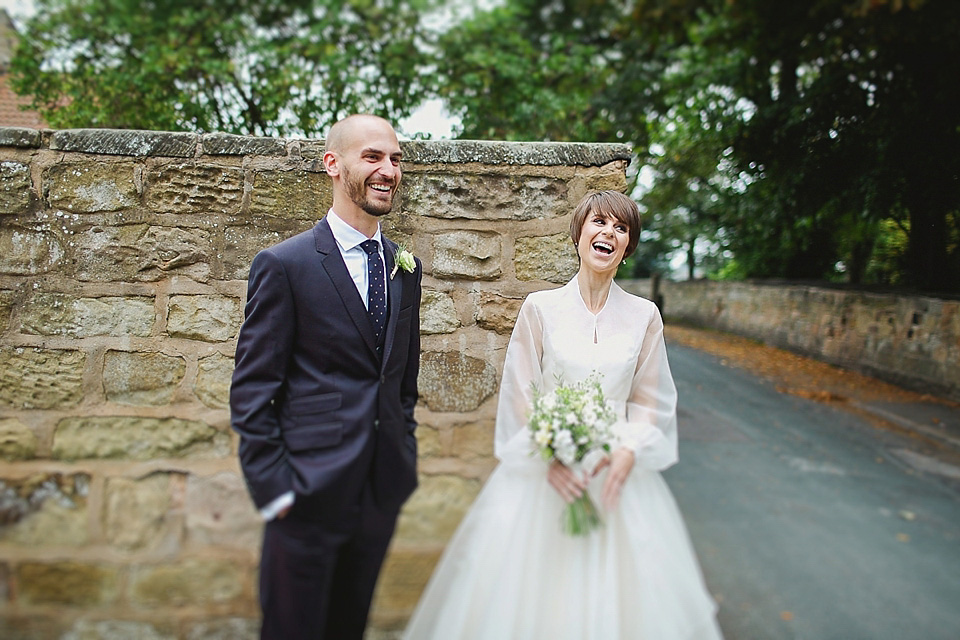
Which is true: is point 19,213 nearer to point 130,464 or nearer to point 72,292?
point 72,292

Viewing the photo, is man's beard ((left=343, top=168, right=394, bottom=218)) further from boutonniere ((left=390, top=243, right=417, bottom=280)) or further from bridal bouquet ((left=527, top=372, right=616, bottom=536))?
bridal bouquet ((left=527, top=372, right=616, bottom=536))

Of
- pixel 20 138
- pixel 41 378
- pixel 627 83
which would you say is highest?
pixel 627 83

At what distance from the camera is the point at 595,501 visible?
2062 millimetres

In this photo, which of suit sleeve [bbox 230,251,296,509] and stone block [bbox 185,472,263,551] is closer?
suit sleeve [bbox 230,251,296,509]

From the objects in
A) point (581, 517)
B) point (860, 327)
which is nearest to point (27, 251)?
point (581, 517)

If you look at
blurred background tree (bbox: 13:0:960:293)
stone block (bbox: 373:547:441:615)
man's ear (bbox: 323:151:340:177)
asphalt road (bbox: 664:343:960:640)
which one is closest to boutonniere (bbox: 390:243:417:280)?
Result: man's ear (bbox: 323:151:340:177)

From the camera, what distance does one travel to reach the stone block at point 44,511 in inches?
98.7

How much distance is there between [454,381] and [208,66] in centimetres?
509

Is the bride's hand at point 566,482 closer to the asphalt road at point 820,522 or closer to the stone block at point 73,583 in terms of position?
the asphalt road at point 820,522

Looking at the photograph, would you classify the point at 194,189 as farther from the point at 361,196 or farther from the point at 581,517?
the point at 581,517

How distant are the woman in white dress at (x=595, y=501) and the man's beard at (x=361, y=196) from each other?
0.61 metres

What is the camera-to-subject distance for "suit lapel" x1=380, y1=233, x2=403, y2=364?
1944mm

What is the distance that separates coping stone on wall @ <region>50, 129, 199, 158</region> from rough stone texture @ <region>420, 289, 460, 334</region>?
1.09 meters

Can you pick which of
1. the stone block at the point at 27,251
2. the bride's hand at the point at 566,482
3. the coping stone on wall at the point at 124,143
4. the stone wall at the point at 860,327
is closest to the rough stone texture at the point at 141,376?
the stone block at the point at 27,251
